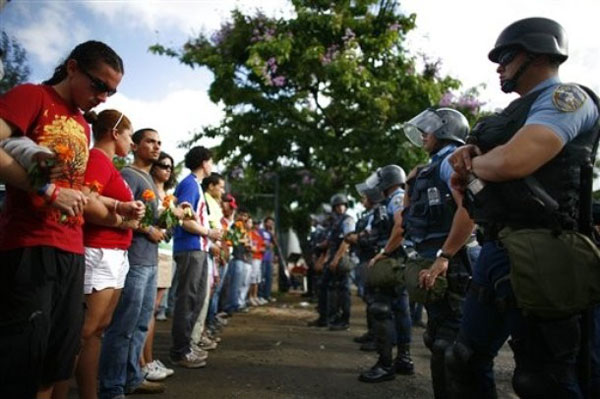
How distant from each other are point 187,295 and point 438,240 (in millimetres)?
2789

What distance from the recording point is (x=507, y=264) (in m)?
2.50

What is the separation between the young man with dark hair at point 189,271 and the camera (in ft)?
17.3

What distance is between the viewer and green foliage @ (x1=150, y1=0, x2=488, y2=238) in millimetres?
14852

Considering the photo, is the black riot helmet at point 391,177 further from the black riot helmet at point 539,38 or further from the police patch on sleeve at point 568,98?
the police patch on sleeve at point 568,98

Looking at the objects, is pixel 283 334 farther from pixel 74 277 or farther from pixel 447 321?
pixel 74 277

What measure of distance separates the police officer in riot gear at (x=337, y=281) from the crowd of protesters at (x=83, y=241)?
3.95 metres

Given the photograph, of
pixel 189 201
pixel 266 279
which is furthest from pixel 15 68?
pixel 266 279

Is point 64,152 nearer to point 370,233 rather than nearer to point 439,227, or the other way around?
point 439,227

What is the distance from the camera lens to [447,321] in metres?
3.59

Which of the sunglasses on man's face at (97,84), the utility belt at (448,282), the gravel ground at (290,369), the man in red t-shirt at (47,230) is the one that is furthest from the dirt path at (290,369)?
the sunglasses on man's face at (97,84)

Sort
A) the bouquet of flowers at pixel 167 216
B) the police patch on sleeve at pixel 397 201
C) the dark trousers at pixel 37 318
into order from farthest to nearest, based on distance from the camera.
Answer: the police patch on sleeve at pixel 397 201 → the bouquet of flowers at pixel 167 216 → the dark trousers at pixel 37 318

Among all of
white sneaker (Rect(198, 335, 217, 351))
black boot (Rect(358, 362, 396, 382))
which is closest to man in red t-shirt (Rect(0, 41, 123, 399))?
black boot (Rect(358, 362, 396, 382))

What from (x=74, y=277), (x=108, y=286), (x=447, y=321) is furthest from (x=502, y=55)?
(x=108, y=286)

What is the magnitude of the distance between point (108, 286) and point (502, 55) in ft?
9.14
